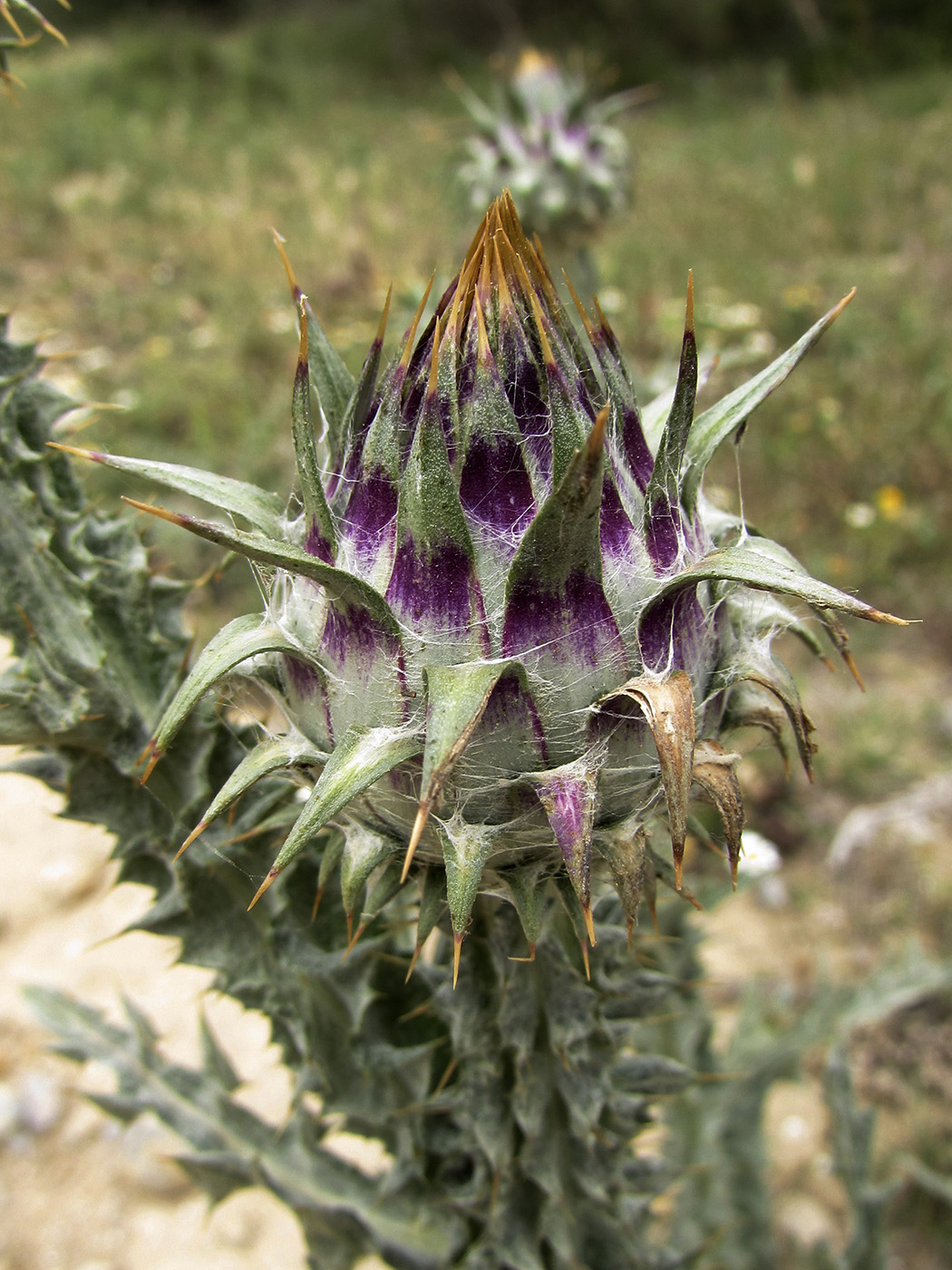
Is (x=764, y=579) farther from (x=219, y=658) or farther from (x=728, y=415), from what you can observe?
(x=219, y=658)

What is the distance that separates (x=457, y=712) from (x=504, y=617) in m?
0.14

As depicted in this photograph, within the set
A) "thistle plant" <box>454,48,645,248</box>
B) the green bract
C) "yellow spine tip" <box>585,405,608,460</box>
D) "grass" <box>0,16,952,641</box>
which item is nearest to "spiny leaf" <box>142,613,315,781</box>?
the green bract

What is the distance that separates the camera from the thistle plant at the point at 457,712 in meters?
1.08

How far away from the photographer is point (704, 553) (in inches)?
49.1

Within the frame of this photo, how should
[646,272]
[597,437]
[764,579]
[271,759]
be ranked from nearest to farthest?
[597,437] → [764,579] → [271,759] → [646,272]

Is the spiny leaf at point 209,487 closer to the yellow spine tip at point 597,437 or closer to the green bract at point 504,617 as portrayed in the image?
the green bract at point 504,617

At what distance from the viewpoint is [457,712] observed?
1.01m

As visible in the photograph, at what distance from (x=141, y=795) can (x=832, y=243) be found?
880 cm

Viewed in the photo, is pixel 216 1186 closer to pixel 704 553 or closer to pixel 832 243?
pixel 704 553

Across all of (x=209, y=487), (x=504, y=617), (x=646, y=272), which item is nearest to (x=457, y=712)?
(x=504, y=617)

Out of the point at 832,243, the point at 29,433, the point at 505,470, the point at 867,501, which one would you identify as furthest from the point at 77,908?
the point at 832,243

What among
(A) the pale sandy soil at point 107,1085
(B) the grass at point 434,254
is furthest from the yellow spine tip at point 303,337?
(B) the grass at point 434,254

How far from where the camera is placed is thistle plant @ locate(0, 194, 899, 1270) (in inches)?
42.5

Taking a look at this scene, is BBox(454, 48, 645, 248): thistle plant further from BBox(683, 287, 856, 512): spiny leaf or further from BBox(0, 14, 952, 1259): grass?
BBox(683, 287, 856, 512): spiny leaf
